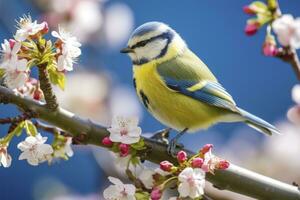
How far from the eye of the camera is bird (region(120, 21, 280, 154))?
1.47 meters

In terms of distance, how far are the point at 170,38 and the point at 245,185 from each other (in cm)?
69

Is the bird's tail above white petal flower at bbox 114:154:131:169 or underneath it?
underneath

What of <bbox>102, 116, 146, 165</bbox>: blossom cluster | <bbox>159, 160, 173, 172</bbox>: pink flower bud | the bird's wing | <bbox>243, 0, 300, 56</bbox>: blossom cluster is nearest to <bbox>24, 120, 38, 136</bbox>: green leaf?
<bbox>102, 116, 146, 165</bbox>: blossom cluster

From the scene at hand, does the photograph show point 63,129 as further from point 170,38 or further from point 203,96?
point 170,38

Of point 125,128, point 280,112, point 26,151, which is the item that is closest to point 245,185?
point 125,128

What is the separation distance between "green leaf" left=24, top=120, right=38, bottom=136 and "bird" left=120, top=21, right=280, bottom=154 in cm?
44

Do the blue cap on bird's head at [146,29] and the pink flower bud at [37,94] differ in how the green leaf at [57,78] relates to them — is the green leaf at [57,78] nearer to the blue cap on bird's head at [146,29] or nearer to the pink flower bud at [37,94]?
the pink flower bud at [37,94]

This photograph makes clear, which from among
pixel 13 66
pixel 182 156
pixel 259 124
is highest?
pixel 13 66

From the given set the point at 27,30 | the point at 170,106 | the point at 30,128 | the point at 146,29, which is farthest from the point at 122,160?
the point at 146,29

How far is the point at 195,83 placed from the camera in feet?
5.01

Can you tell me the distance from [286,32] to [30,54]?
412 mm

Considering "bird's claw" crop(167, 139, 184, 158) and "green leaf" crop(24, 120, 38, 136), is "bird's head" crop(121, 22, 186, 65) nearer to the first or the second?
"bird's claw" crop(167, 139, 184, 158)

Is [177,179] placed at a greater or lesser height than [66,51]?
lesser

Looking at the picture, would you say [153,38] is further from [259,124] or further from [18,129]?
[18,129]
